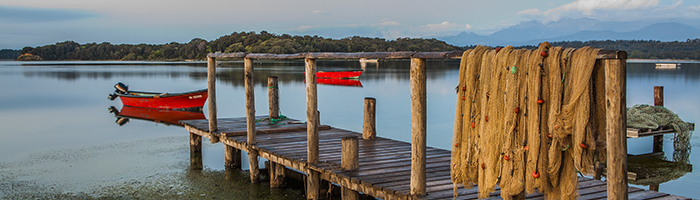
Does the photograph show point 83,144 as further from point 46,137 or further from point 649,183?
point 649,183

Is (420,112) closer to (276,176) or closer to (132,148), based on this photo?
(276,176)

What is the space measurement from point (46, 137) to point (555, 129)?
15758mm

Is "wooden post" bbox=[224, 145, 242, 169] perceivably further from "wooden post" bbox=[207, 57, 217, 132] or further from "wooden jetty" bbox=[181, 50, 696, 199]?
"wooden post" bbox=[207, 57, 217, 132]

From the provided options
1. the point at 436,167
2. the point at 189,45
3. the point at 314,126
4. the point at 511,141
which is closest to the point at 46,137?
the point at 314,126

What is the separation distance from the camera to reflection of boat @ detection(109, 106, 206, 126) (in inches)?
824

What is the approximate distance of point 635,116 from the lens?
12453 millimetres

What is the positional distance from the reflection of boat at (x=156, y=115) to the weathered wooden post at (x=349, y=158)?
13.7m

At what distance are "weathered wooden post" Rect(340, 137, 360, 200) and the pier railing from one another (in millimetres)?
752

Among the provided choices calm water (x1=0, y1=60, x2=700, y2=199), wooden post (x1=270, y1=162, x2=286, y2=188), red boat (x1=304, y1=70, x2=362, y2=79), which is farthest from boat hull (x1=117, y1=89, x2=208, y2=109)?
red boat (x1=304, y1=70, x2=362, y2=79)

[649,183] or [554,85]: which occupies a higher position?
[554,85]

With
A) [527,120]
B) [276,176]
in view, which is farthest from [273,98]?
[527,120]

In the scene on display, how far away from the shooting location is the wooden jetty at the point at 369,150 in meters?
4.29

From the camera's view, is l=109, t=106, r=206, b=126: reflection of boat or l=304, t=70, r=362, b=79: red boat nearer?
l=109, t=106, r=206, b=126: reflection of boat

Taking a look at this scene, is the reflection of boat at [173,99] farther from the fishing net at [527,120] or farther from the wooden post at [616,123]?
the wooden post at [616,123]
